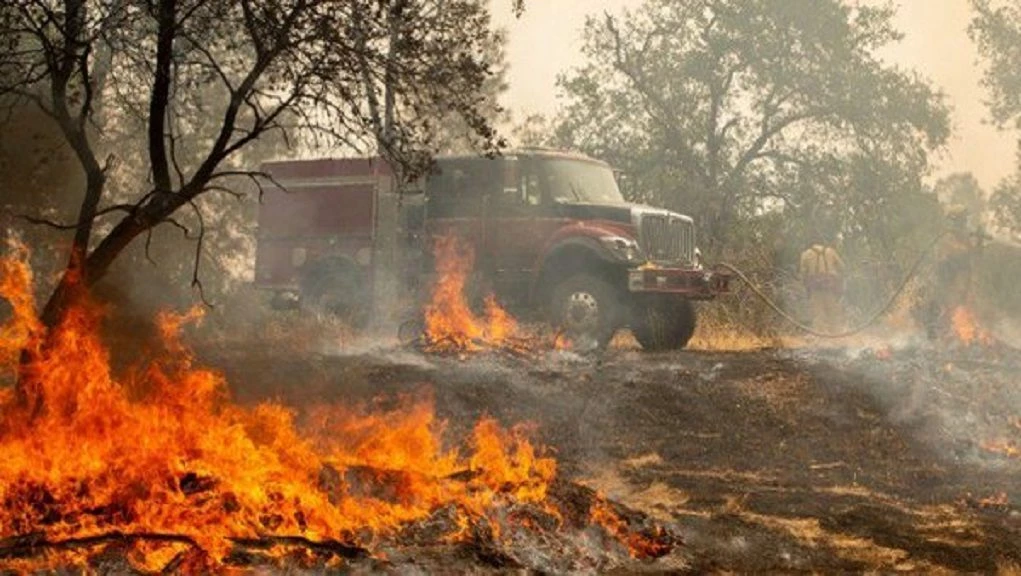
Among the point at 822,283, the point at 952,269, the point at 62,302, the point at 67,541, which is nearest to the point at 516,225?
the point at 822,283

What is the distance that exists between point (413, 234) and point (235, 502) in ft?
32.7

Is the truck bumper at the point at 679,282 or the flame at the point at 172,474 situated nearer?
the flame at the point at 172,474

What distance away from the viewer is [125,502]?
5.93 metres

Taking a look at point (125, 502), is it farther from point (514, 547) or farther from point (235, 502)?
point (514, 547)

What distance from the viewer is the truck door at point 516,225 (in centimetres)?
1504

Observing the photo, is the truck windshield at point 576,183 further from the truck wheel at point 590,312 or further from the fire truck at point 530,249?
the truck wheel at point 590,312

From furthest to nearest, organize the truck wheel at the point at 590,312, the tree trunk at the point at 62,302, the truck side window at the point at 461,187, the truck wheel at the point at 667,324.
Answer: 1. the truck side window at the point at 461,187
2. the truck wheel at the point at 667,324
3. the truck wheel at the point at 590,312
4. the tree trunk at the point at 62,302

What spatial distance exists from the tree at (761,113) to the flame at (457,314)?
38.7 feet

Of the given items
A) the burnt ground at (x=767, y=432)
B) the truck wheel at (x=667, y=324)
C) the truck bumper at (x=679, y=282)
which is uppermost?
the truck bumper at (x=679, y=282)

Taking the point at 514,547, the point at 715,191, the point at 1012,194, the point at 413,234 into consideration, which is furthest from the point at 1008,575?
the point at 1012,194

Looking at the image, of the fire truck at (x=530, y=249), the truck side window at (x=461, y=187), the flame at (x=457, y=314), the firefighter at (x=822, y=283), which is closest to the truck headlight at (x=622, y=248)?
the fire truck at (x=530, y=249)

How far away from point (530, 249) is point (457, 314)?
1.44 m

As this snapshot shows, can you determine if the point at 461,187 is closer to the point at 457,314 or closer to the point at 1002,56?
the point at 457,314

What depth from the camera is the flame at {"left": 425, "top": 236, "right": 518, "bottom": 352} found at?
45.3 ft
